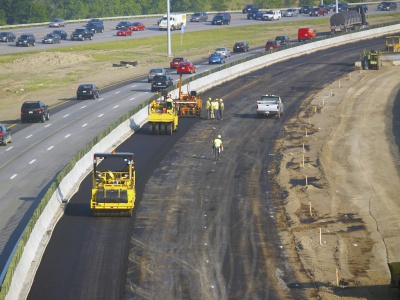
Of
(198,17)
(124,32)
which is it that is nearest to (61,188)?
(124,32)

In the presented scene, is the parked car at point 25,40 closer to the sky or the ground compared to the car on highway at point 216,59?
closer to the sky

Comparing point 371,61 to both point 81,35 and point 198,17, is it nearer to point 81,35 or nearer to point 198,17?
point 81,35

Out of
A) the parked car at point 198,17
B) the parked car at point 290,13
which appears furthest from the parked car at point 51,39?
the parked car at point 290,13

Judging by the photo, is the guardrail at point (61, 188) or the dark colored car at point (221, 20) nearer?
the guardrail at point (61, 188)

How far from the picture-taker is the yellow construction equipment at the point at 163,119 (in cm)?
6369

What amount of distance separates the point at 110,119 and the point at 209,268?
37836 mm

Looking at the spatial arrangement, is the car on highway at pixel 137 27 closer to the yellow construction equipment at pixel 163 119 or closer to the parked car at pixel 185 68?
the parked car at pixel 185 68

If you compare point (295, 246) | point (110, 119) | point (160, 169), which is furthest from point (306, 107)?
point (295, 246)

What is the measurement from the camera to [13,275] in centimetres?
3184

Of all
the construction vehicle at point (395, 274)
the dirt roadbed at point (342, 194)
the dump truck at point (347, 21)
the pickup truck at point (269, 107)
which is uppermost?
the dump truck at point (347, 21)

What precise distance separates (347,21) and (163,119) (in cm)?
7086

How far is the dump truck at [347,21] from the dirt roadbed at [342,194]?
46.4 metres

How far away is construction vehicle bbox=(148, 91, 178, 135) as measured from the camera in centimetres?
6369

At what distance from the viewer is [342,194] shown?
160 ft
